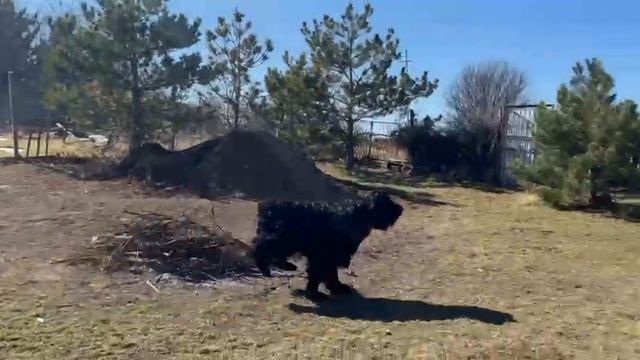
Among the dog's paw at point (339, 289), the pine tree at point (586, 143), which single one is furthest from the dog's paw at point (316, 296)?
the pine tree at point (586, 143)

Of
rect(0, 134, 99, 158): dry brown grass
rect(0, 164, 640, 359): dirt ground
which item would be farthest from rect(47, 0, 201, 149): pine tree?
rect(0, 164, 640, 359): dirt ground

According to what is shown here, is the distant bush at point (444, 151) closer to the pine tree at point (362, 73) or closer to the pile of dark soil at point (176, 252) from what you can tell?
the pine tree at point (362, 73)

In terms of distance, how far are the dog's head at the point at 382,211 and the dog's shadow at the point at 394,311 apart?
872 millimetres

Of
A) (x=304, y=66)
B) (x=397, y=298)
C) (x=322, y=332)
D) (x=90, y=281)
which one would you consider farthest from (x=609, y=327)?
(x=304, y=66)

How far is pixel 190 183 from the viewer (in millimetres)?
16562

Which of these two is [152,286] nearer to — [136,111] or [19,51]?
[136,111]

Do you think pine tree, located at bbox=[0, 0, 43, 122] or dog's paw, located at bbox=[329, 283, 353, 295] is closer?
dog's paw, located at bbox=[329, 283, 353, 295]

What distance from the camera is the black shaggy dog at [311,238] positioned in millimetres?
7246

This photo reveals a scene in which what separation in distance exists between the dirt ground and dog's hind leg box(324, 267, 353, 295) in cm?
17

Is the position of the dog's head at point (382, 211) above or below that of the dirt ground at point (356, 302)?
above

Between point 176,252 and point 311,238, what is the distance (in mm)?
2262

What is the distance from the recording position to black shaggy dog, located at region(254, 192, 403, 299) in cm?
725

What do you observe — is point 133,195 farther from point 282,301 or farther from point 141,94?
point 282,301

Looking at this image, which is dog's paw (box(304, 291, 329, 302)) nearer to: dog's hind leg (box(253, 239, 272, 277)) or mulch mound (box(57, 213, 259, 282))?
dog's hind leg (box(253, 239, 272, 277))
